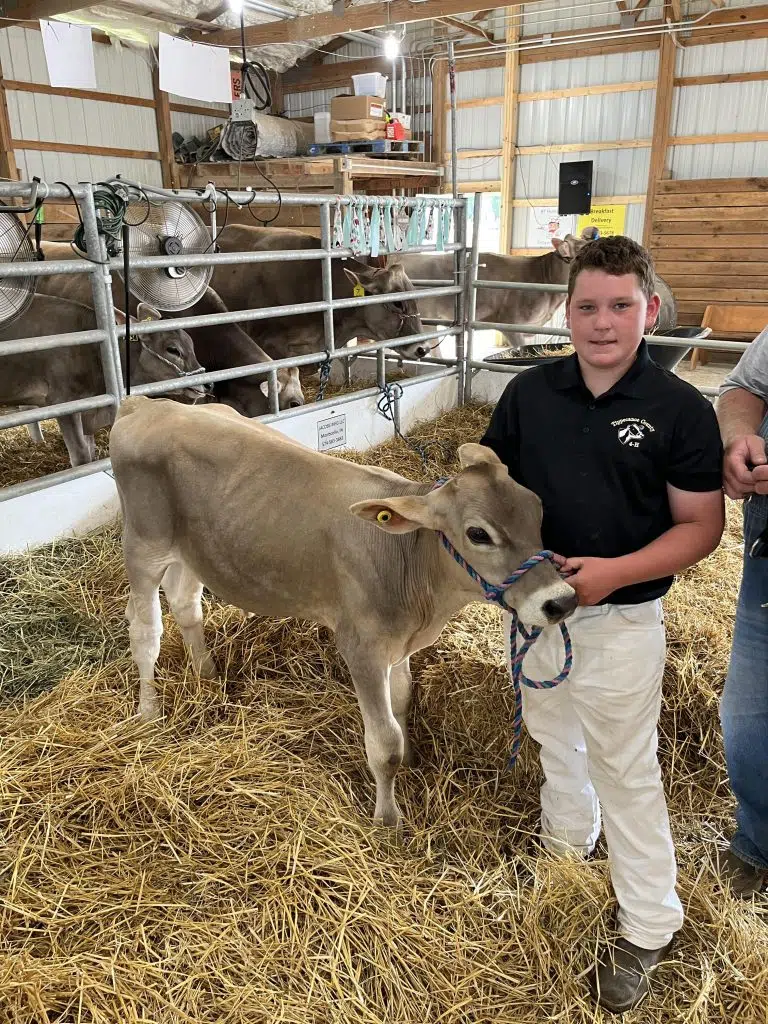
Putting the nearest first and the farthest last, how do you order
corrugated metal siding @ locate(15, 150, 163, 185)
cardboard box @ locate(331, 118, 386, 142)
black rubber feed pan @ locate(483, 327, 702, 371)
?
black rubber feed pan @ locate(483, 327, 702, 371) → cardboard box @ locate(331, 118, 386, 142) → corrugated metal siding @ locate(15, 150, 163, 185)

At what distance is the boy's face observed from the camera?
1864mm

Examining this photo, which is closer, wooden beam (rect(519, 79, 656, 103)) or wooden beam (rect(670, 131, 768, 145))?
wooden beam (rect(670, 131, 768, 145))

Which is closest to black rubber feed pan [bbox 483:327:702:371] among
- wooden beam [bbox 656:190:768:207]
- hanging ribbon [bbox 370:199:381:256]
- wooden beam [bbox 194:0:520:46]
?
hanging ribbon [bbox 370:199:381:256]

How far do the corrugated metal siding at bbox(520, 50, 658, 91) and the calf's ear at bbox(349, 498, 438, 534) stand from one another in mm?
13157

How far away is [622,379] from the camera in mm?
1928

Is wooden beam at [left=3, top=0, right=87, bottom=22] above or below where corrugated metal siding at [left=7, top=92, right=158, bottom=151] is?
above

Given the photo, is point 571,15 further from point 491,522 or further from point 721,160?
point 491,522

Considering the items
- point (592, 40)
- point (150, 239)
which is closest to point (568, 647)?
point (150, 239)

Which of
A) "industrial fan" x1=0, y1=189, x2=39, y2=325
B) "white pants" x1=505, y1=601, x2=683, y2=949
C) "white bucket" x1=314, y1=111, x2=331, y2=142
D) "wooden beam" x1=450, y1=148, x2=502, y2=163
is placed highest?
"white bucket" x1=314, y1=111, x2=331, y2=142

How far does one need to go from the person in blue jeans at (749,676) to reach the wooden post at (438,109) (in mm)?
13120

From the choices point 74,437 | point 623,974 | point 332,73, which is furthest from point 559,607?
point 332,73

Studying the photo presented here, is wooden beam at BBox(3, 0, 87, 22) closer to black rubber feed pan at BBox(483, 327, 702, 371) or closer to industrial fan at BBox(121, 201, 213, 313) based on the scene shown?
industrial fan at BBox(121, 201, 213, 313)

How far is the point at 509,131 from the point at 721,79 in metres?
3.48

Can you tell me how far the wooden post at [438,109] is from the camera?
13875 millimetres
